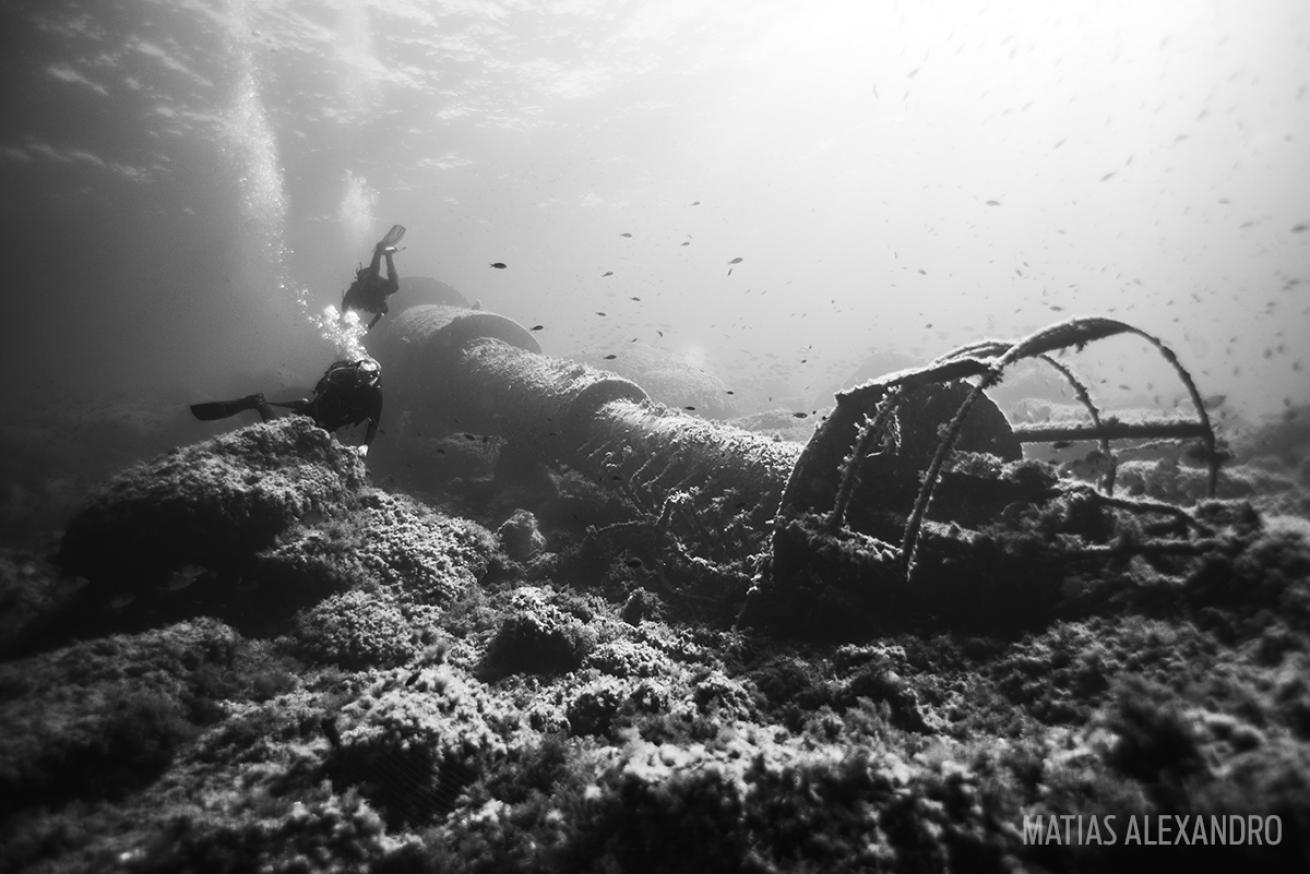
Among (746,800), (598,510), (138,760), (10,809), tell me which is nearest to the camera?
(746,800)

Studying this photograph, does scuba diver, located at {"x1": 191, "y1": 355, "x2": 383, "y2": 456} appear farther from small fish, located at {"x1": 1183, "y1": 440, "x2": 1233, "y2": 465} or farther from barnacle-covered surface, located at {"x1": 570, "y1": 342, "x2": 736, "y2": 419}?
barnacle-covered surface, located at {"x1": 570, "y1": 342, "x2": 736, "y2": 419}

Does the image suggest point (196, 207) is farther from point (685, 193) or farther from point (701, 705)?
point (701, 705)

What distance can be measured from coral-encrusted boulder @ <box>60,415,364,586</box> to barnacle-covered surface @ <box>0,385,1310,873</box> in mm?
150

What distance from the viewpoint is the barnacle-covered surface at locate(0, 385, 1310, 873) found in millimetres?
2336

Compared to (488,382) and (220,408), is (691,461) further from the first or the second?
(220,408)

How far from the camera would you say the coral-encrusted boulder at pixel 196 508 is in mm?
5094

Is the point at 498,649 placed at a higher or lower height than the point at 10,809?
higher

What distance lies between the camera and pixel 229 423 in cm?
1683

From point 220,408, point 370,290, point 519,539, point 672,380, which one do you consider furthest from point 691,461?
point 672,380

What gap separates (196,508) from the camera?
5.28 metres

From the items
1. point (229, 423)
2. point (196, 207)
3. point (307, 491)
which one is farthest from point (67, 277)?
point (307, 491)

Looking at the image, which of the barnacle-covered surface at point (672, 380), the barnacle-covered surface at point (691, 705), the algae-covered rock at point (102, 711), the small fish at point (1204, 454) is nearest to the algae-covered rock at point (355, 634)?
the barnacle-covered surface at point (691, 705)

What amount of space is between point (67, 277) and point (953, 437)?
70.5 meters

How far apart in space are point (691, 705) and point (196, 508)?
520cm
